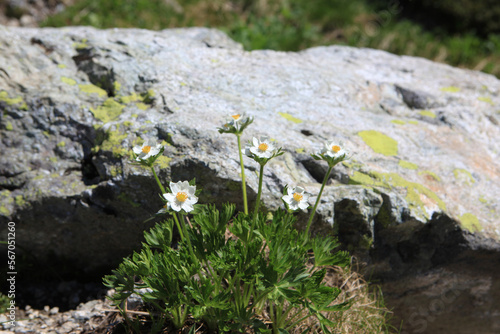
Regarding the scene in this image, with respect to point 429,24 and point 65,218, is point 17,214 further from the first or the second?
point 429,24

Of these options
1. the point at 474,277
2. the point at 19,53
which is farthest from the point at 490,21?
the point at 19,53

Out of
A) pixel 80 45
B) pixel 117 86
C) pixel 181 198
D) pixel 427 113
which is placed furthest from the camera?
pixel 427 113

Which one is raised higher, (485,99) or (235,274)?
(485,99)

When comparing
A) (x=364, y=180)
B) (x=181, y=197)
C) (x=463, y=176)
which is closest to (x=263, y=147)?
(x=181, y=197)

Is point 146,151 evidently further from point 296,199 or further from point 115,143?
point 115,143

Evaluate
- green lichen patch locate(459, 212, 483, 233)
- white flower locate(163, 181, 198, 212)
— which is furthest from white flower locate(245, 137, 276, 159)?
green lichen patch locate(459, 212, 483, 233)

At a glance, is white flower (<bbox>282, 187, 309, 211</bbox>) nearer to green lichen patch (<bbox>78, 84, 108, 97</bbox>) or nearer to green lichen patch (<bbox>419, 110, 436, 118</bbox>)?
green lichen patch (<bbox>78, 84, 108, 97</bbox>)

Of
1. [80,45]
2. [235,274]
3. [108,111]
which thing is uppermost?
[80,45]
